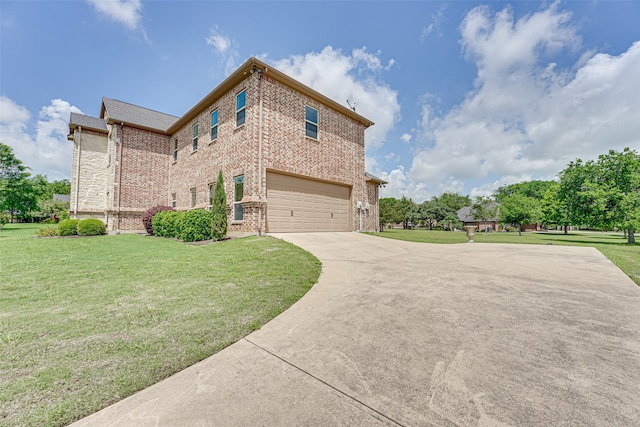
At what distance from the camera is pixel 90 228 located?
44.8 ft

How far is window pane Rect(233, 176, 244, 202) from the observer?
1050 centimetres

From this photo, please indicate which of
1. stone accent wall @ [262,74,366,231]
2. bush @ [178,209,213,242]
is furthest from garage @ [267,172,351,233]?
bush @ [178,209,213,242]

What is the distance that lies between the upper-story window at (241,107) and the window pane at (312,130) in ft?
9.51

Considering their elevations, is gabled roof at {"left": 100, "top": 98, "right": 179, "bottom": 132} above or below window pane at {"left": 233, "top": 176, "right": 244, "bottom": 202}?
above

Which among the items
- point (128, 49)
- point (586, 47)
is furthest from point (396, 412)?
point (586, 47)

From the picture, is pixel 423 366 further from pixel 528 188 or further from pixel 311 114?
pixel 528 188

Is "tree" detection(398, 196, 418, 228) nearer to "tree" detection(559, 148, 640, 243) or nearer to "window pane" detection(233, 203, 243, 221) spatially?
"tree" detection(559, 148, 640, 243)

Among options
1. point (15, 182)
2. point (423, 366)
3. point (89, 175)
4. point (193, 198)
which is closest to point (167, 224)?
point (193, 198)

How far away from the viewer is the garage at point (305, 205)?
10.5 metres

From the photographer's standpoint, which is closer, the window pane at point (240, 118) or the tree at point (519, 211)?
the window pane at point (240, 118)

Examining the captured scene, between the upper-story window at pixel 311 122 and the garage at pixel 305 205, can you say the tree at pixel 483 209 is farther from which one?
the upper-story window at pixel 311 122

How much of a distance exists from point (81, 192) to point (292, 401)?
2184 centimetres

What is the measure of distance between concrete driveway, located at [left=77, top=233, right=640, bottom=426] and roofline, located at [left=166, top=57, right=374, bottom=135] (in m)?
9.55

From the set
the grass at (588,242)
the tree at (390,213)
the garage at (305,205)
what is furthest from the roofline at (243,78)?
→ the tree at (390,213)
